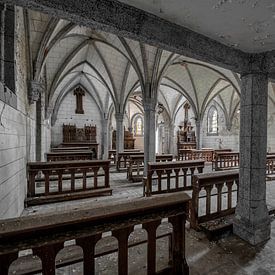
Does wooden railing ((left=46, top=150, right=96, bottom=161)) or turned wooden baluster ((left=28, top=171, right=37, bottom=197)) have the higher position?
wooden railing ((left=46, top=150, right=96, bottom=161))

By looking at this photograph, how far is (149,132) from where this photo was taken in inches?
271

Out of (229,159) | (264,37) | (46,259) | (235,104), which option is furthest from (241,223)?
(235,104)

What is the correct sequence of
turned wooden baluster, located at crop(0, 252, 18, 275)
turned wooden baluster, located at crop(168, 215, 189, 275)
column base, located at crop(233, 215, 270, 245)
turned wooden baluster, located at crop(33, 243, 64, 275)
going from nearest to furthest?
1. turned wooden baluster, located at crop(0, 252, 18, 275)
2. turned wooden baluster, located at crop(33, 243, 64, 275)
3. turned wooden baluster, located at crop(168, 215, 189, 275)
4. column base, located at crop(233, 215, 270, 245)

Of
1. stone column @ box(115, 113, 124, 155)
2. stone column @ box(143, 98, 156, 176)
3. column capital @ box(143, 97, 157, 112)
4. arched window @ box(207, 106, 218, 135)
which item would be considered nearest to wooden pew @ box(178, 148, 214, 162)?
stone column @ box(115, 113, 124, 155)

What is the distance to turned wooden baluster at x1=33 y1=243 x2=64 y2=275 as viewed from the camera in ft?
4.37

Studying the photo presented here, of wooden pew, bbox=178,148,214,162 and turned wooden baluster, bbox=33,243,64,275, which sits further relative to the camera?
wooden pew, bbox=178,148,214,162

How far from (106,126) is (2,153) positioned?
13612 mm

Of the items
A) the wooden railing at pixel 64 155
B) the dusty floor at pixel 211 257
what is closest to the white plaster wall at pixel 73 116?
the wooden railing at pixel 64 155

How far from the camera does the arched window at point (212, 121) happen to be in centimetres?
1686

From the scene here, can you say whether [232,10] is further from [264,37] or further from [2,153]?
[2,153]

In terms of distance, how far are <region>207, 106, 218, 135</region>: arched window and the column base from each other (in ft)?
48.1

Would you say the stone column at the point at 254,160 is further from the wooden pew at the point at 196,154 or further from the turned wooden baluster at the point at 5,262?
the wooden pew at the point at 196,154

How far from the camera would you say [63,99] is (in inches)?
600

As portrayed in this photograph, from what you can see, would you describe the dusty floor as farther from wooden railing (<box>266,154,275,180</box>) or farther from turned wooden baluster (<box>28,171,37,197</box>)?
wooden railing (<box>266,154,275,180</box>)
